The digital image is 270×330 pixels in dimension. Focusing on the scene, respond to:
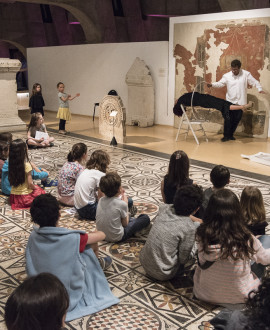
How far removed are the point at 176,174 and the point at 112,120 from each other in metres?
5.56

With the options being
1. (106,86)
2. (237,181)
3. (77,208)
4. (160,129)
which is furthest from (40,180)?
(106,86)

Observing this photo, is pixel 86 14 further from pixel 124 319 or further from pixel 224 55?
pixel 124 319

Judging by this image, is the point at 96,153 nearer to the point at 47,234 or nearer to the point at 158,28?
the point at 47,234

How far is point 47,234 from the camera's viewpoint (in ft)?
9.66

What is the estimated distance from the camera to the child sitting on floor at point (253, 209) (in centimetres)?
340

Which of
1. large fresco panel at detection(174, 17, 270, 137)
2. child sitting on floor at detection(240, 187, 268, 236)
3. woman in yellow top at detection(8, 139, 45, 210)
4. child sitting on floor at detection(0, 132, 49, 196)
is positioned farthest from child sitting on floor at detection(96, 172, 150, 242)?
large fresco panel at detection(174, 17, 270, 137)

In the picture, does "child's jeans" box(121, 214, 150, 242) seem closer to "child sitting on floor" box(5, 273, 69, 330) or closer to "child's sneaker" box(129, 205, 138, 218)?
"child's sneaker" box(129, 205, 138, 218)

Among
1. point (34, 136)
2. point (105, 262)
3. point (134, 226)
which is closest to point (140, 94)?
point (34, 136)

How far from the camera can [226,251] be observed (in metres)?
2.83

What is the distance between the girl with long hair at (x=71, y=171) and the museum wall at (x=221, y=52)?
5658 millimetres

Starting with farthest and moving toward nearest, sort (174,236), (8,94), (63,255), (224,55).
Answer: (8,94)
(224,55)
(174,236)
(63,255)

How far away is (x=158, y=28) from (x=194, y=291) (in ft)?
60.8

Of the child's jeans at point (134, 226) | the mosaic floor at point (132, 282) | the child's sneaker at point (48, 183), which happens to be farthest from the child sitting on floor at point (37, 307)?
the child's sneaker at point (48, 183)

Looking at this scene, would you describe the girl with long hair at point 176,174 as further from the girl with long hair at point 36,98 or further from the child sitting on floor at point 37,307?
the girl with long hair at point 36,98
